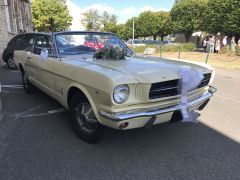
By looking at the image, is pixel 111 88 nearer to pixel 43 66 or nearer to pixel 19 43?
pixel 43 66

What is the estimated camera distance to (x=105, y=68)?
3.82 m

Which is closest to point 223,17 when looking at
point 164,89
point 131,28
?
point 164,89

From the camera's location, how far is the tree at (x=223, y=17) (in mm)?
27125

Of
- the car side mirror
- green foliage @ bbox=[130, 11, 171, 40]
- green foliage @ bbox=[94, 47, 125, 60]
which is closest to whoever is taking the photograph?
green foliage @ bbox=[94, 47, 125, 60]

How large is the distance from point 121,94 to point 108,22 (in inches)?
2605

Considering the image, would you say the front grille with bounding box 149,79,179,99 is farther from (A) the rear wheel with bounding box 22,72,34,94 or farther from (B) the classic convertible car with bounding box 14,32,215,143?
(A) the rear wheel with bounding box 22,72,34,94

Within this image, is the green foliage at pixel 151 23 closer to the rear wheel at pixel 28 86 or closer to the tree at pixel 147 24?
the tree at pixel 147 24

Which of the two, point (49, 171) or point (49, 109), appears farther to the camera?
point (49, 109)

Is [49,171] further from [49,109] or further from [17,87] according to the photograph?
[17,87]

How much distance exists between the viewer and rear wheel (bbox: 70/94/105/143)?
3989mm

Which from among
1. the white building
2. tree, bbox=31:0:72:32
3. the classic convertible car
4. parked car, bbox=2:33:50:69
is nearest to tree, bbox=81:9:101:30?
tree, bbox=31:0:72:32

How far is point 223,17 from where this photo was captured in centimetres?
2873

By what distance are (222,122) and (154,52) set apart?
2157cm

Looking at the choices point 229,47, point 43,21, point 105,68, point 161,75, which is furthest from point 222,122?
point 43,21
